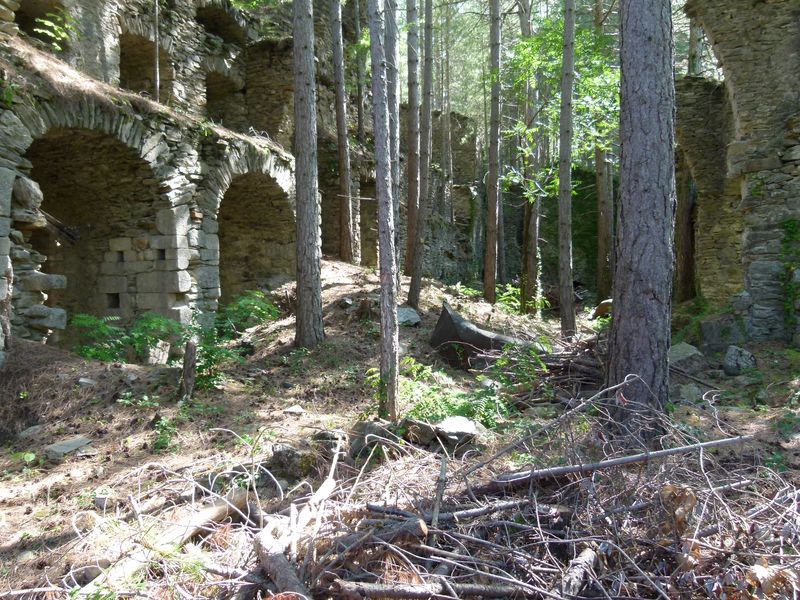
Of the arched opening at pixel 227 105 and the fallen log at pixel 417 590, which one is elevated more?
the arched opening at pixel 227 105

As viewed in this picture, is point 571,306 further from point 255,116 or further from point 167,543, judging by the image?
point 255,116

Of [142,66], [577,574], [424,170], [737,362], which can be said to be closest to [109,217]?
[142,66]

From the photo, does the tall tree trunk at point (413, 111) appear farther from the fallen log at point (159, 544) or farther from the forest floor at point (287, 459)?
the fallen log at point (159, 544)

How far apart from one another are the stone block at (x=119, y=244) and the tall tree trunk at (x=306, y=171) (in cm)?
316

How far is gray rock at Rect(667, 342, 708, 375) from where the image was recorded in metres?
7.27

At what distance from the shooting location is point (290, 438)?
5.39 m

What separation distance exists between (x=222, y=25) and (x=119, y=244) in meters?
A: 7.63

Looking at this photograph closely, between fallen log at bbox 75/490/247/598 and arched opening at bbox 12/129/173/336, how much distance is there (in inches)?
236

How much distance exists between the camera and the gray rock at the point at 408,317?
9.45 meters

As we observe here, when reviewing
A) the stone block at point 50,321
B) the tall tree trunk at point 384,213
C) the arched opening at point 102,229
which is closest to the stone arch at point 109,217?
the arched opening at point 102,229

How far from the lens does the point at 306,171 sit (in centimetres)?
797

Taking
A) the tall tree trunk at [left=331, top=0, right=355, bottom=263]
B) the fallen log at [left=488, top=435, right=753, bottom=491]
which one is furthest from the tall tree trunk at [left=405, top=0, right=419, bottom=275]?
the fallen log at [left=488, top=435, right=753, bottom=491]

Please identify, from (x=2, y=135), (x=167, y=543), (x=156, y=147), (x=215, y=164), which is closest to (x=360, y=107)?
(x=215, y=164)

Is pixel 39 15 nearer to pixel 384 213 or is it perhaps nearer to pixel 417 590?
pixel 384 213
